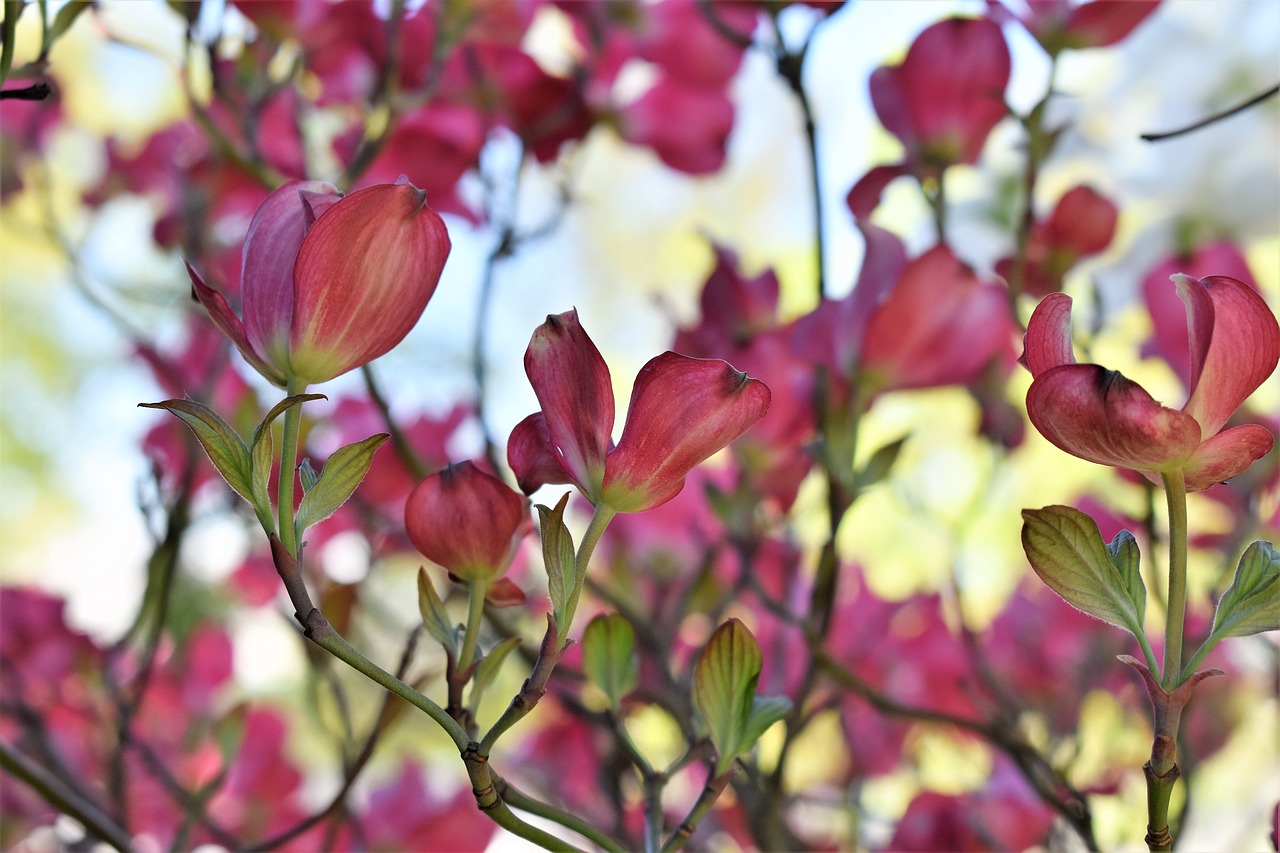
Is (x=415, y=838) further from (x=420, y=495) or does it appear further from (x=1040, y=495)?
(x=1040, y=495)

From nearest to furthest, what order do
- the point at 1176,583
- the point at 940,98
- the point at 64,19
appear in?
the point at 1176,583
the point at 64,19
the point at 940,98

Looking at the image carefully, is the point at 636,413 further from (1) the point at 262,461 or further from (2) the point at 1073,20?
(2) the point at 1073,20

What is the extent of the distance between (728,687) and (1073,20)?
0.91ft

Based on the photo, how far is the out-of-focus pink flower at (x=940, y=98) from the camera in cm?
36

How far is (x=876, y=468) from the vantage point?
331 mm

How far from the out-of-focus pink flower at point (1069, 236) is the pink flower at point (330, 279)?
0.27 meters

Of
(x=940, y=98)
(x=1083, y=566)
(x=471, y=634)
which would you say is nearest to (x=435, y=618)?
(x=471, y=634)

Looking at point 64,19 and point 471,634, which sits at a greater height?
point 64,19

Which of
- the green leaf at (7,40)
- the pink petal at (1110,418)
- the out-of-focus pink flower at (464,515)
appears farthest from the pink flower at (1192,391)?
the green leaf at (7,40)

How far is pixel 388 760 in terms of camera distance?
135 centimetres

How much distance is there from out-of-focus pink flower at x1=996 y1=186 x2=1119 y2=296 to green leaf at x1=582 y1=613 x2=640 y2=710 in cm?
23

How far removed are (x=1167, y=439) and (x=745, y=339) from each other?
24 centimetres

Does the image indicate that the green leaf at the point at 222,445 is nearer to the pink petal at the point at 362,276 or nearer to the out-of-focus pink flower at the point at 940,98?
the pink petal at the point at 362,276

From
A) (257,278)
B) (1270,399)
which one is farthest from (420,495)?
(1270,399)
